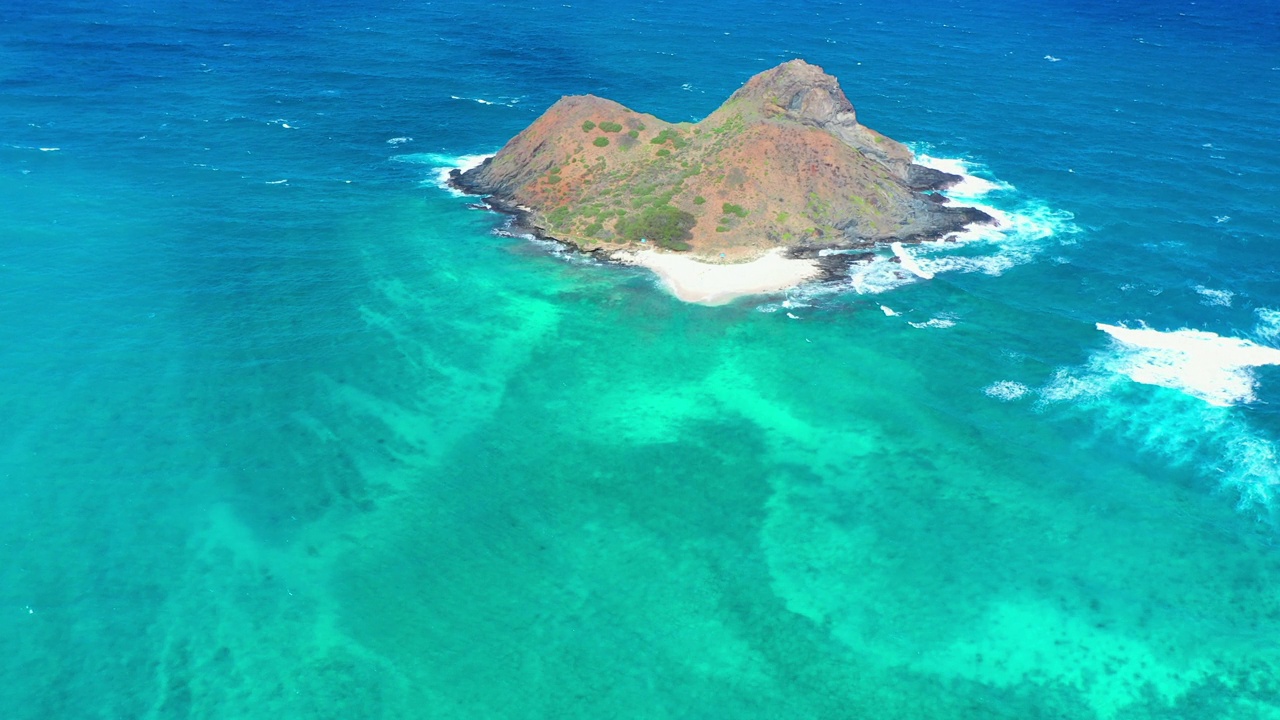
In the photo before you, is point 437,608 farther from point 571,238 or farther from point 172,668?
point 571,238

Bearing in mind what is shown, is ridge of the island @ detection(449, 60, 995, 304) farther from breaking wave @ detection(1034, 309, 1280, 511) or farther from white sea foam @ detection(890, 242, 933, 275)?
breaking wave @ detection(1034, 309, 1280, 511)

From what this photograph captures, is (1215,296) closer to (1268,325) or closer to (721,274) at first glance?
(1268,325)

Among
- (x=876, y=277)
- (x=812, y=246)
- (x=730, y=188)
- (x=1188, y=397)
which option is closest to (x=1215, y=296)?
(x=1188, y=397)

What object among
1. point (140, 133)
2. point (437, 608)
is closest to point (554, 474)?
point (437, 608)

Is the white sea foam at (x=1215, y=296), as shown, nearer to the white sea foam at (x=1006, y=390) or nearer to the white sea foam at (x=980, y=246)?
the white sea foam at (x=980, y=246)

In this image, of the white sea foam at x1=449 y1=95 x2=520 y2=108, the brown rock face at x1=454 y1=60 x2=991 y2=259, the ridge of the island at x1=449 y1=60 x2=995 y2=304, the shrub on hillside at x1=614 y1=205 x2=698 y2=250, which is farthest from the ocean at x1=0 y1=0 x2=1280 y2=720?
the white sea foam at x1=449 y1=95 x2=520 y2=108

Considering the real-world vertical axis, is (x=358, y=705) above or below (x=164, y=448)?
below
